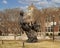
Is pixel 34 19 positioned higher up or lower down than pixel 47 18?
lower down

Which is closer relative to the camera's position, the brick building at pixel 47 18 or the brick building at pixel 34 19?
the brick building at pixel 34 19

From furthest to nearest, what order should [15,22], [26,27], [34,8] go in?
[34,8]
[15,22]
[26,27]

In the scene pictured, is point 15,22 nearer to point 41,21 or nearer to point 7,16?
point 7,16

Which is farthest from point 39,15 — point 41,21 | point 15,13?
point 15,13

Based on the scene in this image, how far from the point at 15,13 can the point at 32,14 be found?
17.4ft

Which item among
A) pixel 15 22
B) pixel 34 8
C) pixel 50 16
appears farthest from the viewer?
pixel 34 8

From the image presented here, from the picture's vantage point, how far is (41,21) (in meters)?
51.5

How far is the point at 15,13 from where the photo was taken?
47938 millimetres

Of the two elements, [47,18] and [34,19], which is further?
[47,18]

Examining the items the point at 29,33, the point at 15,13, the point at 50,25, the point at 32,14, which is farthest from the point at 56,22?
the point at 29,33

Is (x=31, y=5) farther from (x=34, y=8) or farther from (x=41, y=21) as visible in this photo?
(x=41, y=21)

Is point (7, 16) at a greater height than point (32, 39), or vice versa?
point (7, 16)

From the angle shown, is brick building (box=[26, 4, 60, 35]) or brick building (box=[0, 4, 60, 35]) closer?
brick building (box=[0, 4, 60, 35])

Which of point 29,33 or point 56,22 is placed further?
point 56,22
